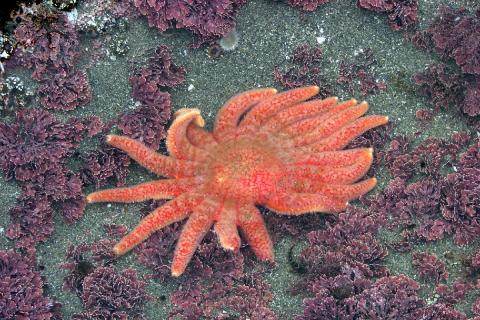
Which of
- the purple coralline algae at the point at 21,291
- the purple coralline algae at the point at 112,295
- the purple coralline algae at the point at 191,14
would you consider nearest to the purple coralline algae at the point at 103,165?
the purple coralline algae at the point at 112,295

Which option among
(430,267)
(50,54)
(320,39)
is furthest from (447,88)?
(50,54)

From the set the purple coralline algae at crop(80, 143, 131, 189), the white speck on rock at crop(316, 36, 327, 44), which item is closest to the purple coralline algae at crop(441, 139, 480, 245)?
the white speck on rock at crop(316, 36, 327, 44)

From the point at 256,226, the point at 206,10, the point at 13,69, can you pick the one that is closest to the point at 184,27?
the point at 206,10

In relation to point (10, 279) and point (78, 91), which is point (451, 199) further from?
point (10, 279)

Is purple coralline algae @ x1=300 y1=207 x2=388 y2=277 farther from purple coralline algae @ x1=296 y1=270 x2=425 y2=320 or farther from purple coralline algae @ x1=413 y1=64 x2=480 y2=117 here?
purple coralline algae @ x1=413 y1=64 x2=480 y2=117

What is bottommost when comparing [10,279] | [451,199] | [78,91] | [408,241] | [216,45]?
[10,279]
